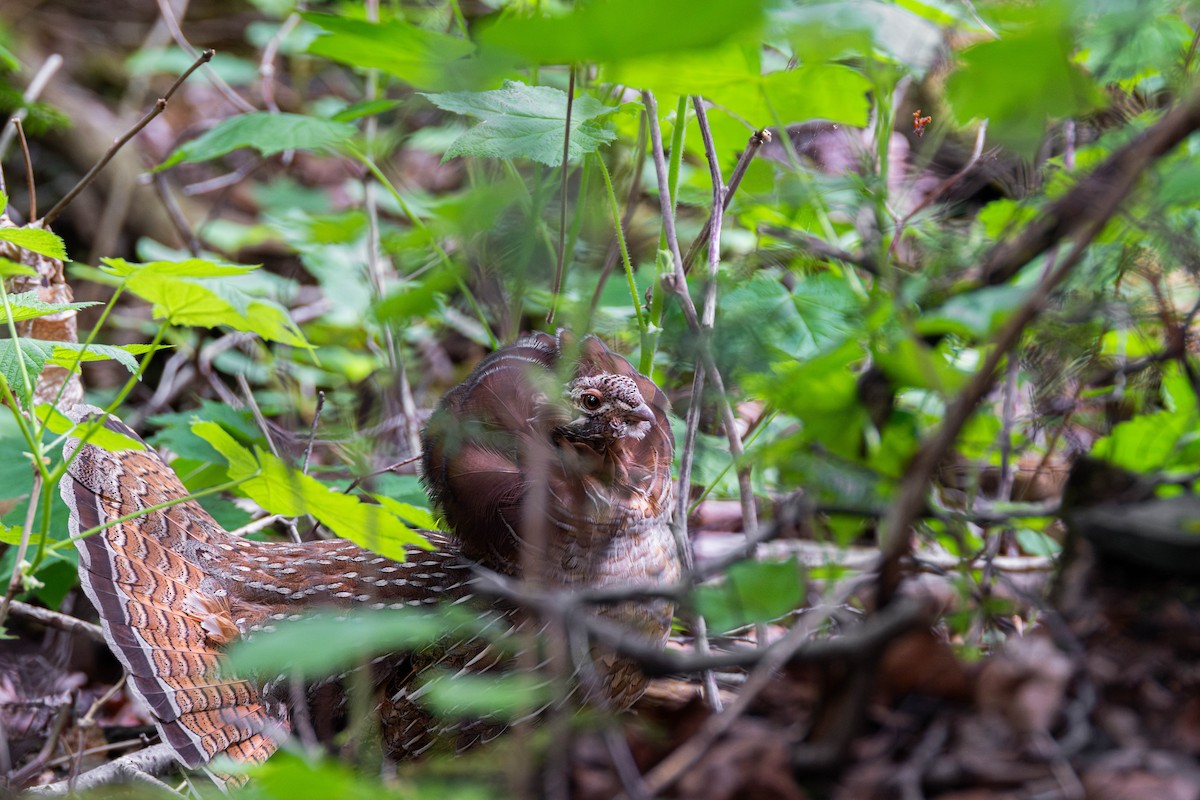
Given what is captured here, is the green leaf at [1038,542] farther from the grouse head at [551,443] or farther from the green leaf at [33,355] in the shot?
the green leaf at [33,355]

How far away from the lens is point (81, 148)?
24.1 ft

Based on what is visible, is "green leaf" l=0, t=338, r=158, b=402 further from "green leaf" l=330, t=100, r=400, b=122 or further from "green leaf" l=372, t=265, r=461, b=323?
"green leaf" l=330, t=100, r=400, b=122

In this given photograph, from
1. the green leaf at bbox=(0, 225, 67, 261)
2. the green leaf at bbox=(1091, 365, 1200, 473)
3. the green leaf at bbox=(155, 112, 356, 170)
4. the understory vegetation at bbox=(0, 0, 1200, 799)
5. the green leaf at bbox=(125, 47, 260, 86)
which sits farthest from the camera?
the green leaf at bbox=(125, 47, 260, 86)

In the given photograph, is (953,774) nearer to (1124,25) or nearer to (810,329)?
(1124,25)

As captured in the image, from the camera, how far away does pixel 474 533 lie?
117 inches

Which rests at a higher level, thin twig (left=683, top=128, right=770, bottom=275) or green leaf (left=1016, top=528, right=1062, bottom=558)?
thin twig (left=683, top=128, right=770, bottom=275)

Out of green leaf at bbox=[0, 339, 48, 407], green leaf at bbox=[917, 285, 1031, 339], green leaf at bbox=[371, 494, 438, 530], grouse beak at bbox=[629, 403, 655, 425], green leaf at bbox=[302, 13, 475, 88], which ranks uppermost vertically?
green leaf at bbox=[302, 13, 475, 88]

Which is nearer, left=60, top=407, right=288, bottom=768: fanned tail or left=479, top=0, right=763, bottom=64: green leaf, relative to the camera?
left=479, top=0, right=763, bottom=64: green leaf

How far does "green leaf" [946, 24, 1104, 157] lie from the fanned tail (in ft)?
7.94

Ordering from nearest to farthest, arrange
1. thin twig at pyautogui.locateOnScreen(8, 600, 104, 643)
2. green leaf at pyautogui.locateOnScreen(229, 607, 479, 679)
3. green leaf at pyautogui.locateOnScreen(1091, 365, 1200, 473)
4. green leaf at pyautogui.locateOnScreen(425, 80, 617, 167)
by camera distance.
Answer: green leaf at pyautogui.locateOnScreen(229, 607, 479, 679) → green leaf at pyautogui.locateOnScreen(1091, 365, 1200, 473) → green leaf at pyautogui.locateOnScreen(425, 80, 617, 167) → thin twig at pyautogui.locateOnScreen(8, 600, 104, 643)

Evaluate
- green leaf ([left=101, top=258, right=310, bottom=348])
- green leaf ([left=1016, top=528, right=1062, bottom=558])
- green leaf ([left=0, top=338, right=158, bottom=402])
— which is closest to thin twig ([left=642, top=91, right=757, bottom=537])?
green leaf ([left=1016, top=528, right=1062, bottom=558])

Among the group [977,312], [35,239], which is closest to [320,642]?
[977,312]

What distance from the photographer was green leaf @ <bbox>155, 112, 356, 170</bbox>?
347 centimetres

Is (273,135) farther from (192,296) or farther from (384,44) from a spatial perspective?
(192,296)
